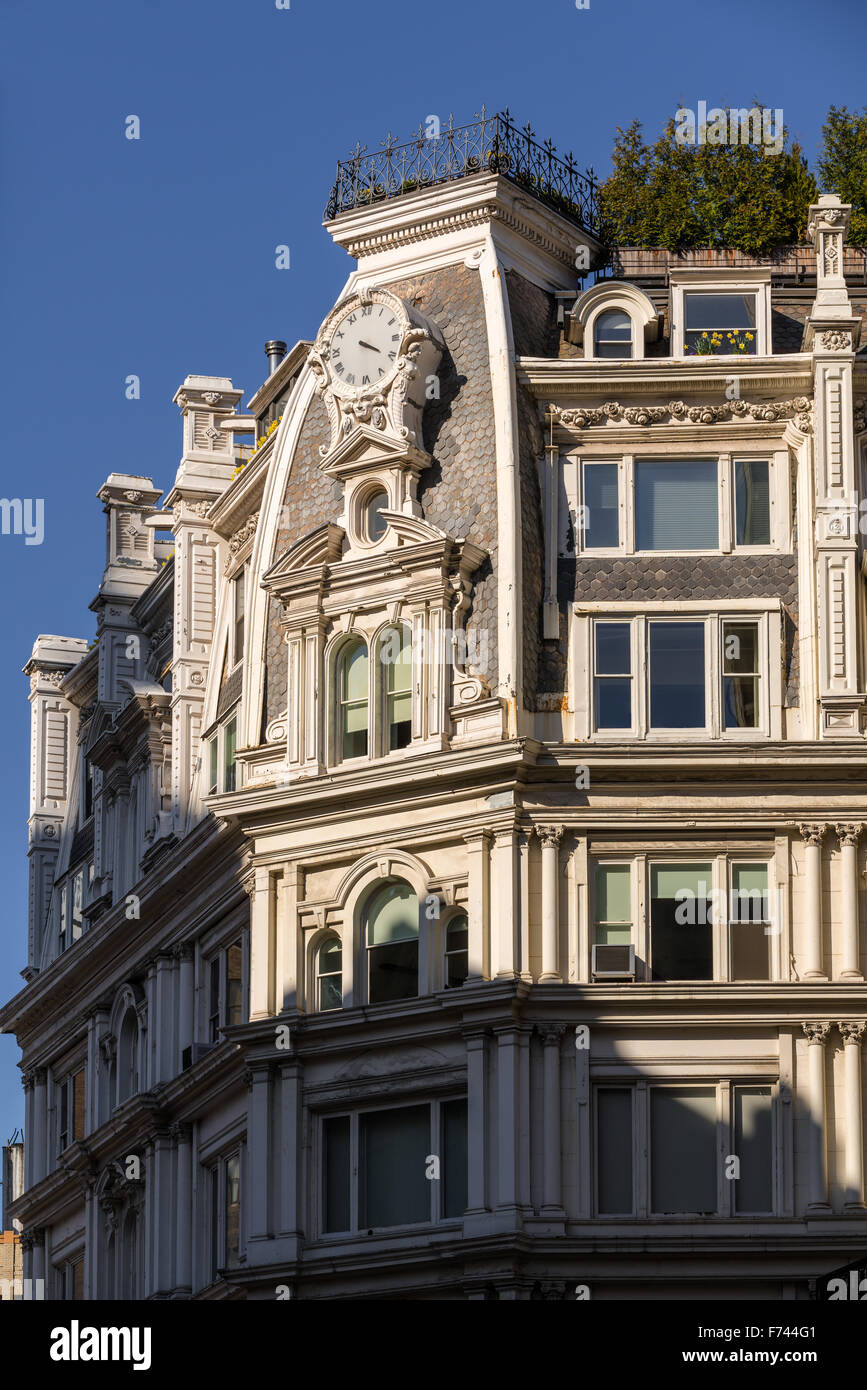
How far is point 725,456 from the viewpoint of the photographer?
2422 inches

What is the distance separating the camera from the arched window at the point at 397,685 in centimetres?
6094

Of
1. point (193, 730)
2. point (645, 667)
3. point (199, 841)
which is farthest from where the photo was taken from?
point (193, 730)

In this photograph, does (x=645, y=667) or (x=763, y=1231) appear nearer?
(x=763, y=1231)

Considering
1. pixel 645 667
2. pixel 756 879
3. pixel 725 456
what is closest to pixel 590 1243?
pixel 756 879

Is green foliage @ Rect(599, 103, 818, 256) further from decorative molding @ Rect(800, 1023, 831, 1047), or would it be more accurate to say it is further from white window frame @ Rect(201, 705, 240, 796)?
decorative molding @ Rect(800, 1023, 831, 1047)

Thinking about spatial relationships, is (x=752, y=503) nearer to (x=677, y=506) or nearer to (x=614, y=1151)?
(x=677, y=506)

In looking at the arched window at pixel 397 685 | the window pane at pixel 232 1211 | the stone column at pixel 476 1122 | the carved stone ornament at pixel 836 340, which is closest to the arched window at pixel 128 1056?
the window pane at pixel 232 1211

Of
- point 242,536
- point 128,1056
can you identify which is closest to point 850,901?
point 242,536

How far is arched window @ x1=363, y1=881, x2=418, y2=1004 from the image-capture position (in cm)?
5972

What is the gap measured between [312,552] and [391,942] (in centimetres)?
866

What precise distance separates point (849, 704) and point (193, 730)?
17301 millimetres

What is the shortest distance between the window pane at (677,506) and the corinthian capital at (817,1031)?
10.0 meters

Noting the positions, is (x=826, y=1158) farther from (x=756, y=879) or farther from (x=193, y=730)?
(x=193, y=730)

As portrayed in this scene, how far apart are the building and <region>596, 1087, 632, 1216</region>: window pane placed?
7 centimetres
